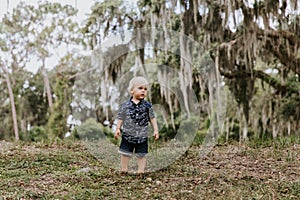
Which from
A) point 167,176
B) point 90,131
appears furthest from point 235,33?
point 167,176

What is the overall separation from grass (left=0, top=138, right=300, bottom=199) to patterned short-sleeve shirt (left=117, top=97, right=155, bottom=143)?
45 centimetres

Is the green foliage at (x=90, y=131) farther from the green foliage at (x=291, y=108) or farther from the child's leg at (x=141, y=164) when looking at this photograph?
the green foliage at (x=291, y=108)

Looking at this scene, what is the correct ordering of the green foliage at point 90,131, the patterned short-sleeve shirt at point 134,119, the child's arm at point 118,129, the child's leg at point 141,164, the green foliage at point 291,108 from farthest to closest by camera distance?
the green foliage at point 291,108
the green foliage at point 90,131
the child's leg at point 141,164
the patterned short-sleeve shirt at point 134,119
the child's arm at point 118,129

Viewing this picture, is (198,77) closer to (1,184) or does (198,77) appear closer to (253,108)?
(253,108)

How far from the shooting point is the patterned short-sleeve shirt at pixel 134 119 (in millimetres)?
5195

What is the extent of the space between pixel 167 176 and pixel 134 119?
759 mm

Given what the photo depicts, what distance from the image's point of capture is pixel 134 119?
5.20 m

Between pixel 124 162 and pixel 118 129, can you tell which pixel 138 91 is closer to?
pixel 118 129

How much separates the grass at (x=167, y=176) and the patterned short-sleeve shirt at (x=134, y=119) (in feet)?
1.49

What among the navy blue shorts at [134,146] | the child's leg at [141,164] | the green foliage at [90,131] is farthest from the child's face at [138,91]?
the green foliage at [90,131]

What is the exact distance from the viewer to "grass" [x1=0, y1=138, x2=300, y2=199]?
462 centimetres

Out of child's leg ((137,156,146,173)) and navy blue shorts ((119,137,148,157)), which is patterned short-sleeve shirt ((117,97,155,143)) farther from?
child's leg ((137,156,146,173))

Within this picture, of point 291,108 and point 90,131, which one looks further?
point 291,108

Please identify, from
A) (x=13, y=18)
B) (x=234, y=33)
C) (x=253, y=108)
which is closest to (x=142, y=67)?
(x=234, y=33)
